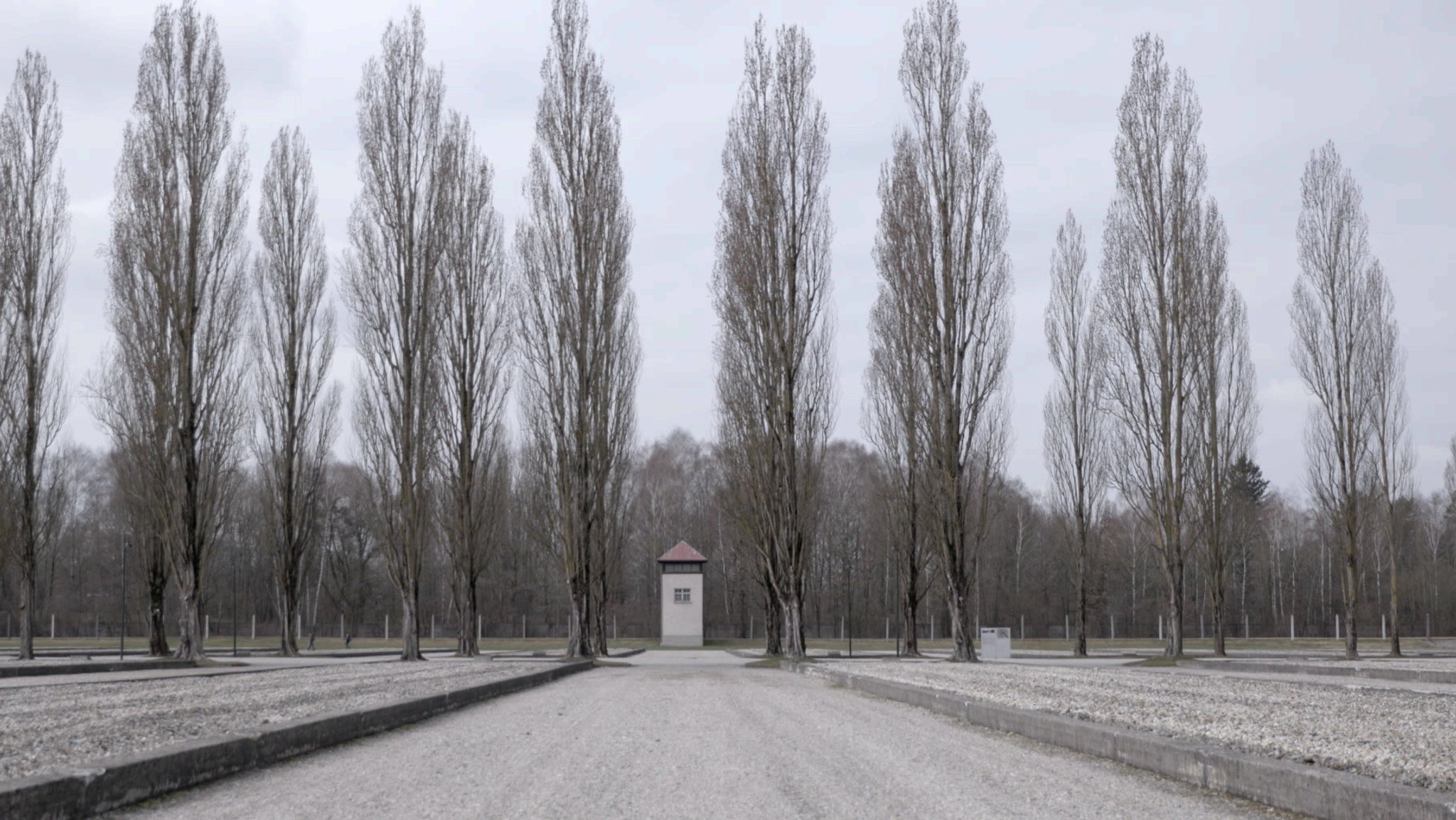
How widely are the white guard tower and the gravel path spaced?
3971 cm

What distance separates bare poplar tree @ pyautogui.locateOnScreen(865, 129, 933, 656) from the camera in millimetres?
27828

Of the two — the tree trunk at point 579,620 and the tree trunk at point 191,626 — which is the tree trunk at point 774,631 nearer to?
the tree trunk at point 579,620

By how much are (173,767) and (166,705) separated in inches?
190

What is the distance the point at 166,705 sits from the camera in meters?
11.1

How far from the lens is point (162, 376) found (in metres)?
27.4

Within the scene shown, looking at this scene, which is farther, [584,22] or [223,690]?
[584,22]

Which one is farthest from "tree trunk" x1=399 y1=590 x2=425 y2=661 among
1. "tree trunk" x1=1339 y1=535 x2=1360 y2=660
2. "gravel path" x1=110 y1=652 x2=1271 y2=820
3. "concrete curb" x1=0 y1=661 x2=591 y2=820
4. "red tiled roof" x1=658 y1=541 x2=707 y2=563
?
"tree trunk" x1=1339 y1=535 x2=1360 y2=660

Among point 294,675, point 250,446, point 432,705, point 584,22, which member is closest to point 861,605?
point 250,446

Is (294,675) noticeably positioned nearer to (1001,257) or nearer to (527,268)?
(527,268)

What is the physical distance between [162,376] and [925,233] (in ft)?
61.1

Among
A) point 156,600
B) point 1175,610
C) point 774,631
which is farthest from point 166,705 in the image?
point 1175,610

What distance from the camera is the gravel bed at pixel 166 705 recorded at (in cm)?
744

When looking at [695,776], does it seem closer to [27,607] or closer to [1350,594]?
[27,607]

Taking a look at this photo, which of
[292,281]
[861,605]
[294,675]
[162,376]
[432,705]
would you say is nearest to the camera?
[432,705]
